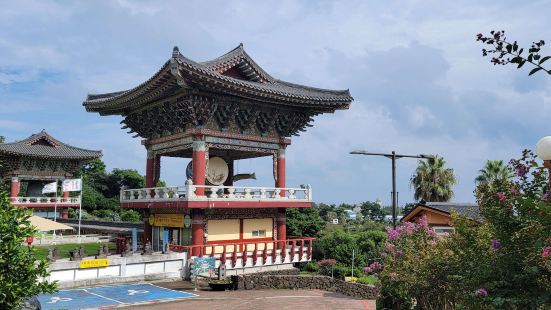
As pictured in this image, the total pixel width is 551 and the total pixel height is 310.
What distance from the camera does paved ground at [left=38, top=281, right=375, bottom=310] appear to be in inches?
703

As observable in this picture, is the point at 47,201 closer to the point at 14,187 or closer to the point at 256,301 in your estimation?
the point at 14,187

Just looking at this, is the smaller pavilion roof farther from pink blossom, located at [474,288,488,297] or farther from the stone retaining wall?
pink blossom, located at [474,288,488,297]

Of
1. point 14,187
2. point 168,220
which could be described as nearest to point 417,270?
point 168,220

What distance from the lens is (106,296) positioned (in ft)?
62.6

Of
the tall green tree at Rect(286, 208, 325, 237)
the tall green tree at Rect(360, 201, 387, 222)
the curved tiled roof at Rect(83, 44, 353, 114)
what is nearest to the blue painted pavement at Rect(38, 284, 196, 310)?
the curved tiled roof at Rect(83, 44, 353, 114)

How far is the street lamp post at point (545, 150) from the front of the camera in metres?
7.89

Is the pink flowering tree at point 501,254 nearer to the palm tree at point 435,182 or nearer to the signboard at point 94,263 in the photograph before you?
the signboard at point 94,263

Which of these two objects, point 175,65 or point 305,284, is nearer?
point 175,65

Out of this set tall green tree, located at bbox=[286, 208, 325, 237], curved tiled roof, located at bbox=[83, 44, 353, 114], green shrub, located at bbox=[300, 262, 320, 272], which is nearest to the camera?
curved tiled roof, located at bbox=[83, 44, 353, 114]

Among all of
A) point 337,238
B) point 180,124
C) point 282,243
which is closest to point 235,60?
point 180,124

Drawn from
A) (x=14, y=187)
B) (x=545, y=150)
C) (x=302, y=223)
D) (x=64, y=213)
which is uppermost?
(x=14, y=187)

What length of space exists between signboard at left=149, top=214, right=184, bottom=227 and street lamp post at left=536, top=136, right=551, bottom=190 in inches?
850

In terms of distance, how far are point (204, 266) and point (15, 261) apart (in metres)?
16.3

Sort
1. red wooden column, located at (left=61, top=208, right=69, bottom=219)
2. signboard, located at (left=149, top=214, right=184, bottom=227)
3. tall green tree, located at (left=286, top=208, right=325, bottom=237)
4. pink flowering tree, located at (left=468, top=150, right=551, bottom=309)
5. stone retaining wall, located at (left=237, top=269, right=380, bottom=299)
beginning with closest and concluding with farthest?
pink flowering tree, located at (left=468, top=150, right=551, bottom=309), stone retaining wall, located at (left=237, top=269, right=380, bottom=299), signboard, located at (left=149, top=214, right=184, bottom=227), tall green tree, located at (left=286, top=208, right=325, bottom=237), red wooden column, located at (left=61, top=208, right=69, bottom=219)
